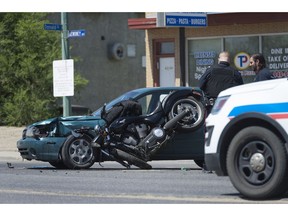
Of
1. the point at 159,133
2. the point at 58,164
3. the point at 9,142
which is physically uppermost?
the point at 159,133

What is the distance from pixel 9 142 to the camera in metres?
23.5

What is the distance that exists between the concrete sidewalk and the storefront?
15.2ft

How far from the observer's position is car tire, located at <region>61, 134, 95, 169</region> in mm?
14922

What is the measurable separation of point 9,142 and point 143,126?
383 inches

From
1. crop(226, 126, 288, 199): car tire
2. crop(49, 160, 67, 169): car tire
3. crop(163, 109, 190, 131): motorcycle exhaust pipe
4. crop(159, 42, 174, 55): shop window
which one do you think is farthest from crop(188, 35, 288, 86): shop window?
crop(226, 126, 288, 199): car tire

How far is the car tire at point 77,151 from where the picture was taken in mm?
14922

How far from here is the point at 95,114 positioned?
51.6ft

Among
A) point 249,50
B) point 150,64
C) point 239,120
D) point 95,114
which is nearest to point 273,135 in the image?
point 239,120

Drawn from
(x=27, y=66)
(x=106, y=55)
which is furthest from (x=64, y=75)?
(x=106, y=55)

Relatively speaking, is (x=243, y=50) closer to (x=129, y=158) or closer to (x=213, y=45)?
(x=213, y=45)

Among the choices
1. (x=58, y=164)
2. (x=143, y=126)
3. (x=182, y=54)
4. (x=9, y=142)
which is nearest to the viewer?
(x=143, y=126)

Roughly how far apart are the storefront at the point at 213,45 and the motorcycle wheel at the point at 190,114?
1018 centimetres
